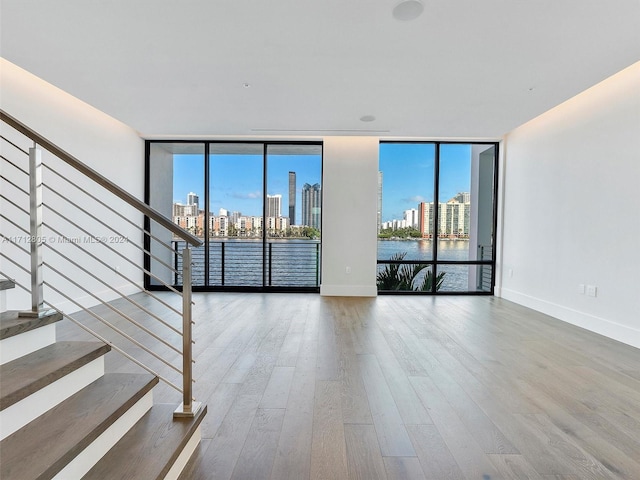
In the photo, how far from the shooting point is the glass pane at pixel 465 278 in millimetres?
6047

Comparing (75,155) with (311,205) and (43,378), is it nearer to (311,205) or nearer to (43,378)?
(311,205)

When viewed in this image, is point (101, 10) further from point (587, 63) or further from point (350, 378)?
point (587, 63)

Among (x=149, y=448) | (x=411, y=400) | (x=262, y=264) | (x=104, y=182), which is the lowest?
(x=411, y=400)

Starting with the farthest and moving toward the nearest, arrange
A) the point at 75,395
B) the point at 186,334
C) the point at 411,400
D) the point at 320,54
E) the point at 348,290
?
the point at 348,290, the point at 320,54, the point at 411,400, the point at 186,334, the point at 75,395

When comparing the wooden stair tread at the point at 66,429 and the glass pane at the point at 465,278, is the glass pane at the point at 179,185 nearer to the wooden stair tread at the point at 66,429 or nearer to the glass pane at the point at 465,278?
the glass pane at the point at 465,278

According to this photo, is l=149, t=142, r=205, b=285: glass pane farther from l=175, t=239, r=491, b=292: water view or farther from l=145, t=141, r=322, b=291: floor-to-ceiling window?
l=175, t=239, r=491, b=292: water view

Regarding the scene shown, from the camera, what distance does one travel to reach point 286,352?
119 inches

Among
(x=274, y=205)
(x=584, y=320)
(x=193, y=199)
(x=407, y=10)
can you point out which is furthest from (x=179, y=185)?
(x=584, y=320)

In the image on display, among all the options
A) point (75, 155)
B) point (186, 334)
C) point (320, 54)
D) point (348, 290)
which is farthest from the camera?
point (348, 290)

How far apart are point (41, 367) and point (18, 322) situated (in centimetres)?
29

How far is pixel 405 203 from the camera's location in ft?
20.0

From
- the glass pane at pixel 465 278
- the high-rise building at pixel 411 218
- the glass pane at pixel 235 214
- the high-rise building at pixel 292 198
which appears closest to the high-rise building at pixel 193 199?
the glass pane at pixel 235 214

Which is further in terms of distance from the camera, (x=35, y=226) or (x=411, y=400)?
(x=411, y=400)

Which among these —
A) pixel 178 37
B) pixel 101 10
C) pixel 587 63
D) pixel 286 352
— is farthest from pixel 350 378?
pixel 587 63
